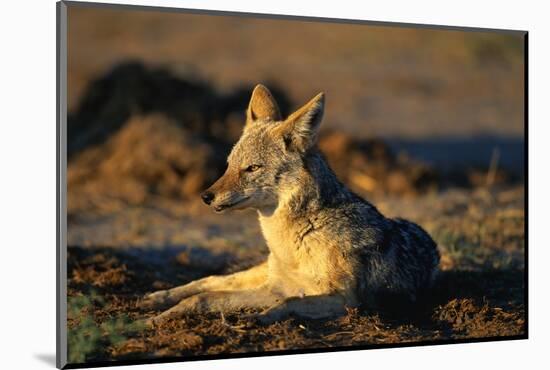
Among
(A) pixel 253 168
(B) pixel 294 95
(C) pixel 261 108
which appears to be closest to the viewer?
(A) pixel 253 168

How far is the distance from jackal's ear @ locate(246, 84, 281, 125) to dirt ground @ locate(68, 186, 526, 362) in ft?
6.66

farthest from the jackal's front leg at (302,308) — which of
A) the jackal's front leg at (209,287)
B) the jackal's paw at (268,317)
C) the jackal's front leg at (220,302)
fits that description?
the jackal's front leg at (209,287)

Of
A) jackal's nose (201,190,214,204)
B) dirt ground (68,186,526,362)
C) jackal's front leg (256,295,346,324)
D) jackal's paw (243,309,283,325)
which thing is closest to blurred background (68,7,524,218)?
dirt ground (68,186,526,362)

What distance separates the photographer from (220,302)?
7375 millimetres

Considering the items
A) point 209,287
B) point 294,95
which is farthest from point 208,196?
point 294,95

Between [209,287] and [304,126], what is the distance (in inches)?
76.9

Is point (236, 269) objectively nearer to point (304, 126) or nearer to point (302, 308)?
point (302, 308)

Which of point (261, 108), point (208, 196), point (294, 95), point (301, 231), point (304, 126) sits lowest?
point (301, 231)

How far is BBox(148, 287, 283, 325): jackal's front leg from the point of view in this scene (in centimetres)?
732

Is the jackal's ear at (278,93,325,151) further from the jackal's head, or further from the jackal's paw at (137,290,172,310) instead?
the jackal's paw at (137,290,172,310)

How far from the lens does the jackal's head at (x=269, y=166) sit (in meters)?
7.32

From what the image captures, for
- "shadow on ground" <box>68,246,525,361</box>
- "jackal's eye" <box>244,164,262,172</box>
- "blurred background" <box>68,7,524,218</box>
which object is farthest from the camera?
"blurred background" <box>68,7,524,218</box>

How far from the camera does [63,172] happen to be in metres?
6.76

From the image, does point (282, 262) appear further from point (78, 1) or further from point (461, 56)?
point (461, 56)
